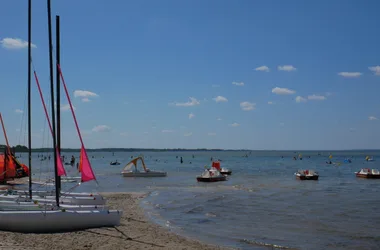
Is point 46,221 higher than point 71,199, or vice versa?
point 71,199

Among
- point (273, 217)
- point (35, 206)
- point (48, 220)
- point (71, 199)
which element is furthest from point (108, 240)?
point (273, 217)

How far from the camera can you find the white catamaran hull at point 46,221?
17.8 metres

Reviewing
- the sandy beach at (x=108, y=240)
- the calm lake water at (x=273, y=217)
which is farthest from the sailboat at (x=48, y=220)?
the calm lake water at (x=273, y=217)

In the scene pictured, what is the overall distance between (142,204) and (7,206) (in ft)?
37.1

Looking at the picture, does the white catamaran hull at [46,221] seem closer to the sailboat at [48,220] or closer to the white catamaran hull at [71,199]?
the sailboat at [48,220]

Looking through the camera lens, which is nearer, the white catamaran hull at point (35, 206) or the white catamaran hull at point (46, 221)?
the white catamaran hull at point (46, 221)

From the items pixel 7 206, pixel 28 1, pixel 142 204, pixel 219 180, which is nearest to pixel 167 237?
pixel 7 206

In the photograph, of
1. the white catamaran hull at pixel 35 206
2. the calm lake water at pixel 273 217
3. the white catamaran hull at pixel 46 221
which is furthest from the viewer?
the white catamaran hull at pixel 35 206

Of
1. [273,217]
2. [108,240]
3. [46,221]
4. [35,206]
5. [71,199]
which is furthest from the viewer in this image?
[273,217]

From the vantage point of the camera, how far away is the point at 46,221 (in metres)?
17.8

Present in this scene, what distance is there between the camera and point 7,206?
20641 millimetres

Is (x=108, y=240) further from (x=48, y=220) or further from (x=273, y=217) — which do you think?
(x=273, y=217)

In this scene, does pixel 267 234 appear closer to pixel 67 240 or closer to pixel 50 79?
pixel 67 240

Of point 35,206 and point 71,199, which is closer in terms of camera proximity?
point 35,206
